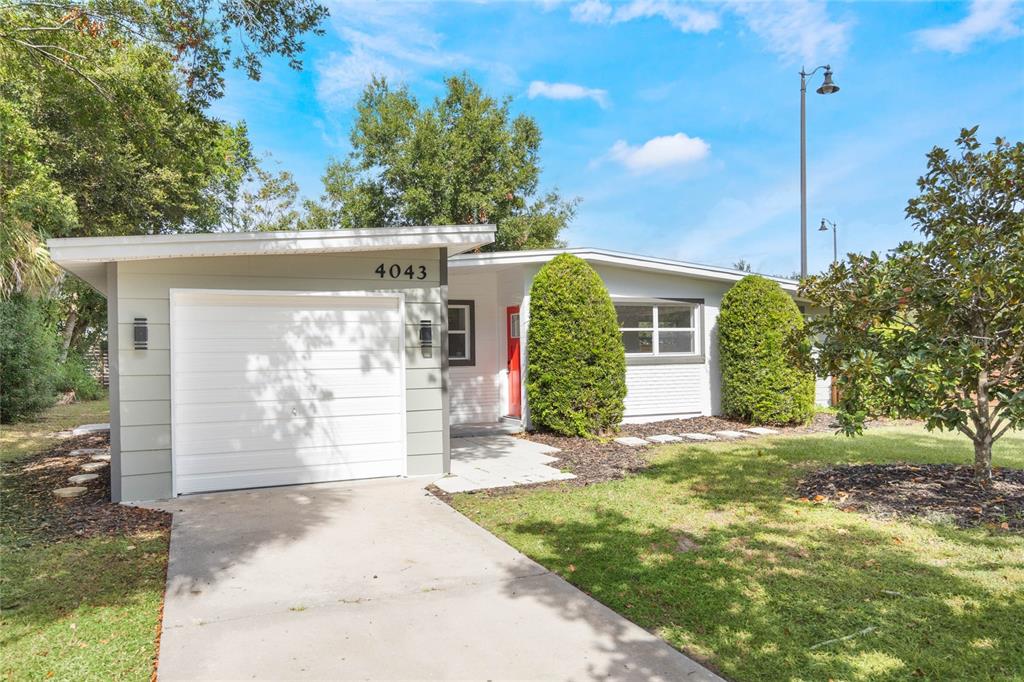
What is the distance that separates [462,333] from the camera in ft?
34.9

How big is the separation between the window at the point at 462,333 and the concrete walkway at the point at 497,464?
1.73 m

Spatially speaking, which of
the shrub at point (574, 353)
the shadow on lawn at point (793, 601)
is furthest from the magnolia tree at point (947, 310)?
the shrub at point (574, 353)

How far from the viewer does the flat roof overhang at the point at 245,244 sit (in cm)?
521

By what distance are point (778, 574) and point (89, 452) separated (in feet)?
28.9

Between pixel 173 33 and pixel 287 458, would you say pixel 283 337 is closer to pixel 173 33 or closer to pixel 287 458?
pixel 287 458

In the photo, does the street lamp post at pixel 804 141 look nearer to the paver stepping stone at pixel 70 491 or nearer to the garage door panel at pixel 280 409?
the garage door panel at pixel 280 409

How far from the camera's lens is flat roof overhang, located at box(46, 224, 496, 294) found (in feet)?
17.1

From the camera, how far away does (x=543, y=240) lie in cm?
2197

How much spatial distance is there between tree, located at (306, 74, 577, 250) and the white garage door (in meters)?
13.4

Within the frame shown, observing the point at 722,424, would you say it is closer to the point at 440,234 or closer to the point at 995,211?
the point at 995,211

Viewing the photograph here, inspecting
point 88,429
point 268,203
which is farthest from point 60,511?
point 268,203

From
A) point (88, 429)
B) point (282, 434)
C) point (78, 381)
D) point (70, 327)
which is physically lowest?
point (88, 429)

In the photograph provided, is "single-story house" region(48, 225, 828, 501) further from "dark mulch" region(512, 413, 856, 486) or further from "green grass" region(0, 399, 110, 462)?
"green grass" region(0, 399, 110, 462)

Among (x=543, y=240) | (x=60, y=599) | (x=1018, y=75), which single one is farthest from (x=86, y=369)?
(x=1018, y=75)
